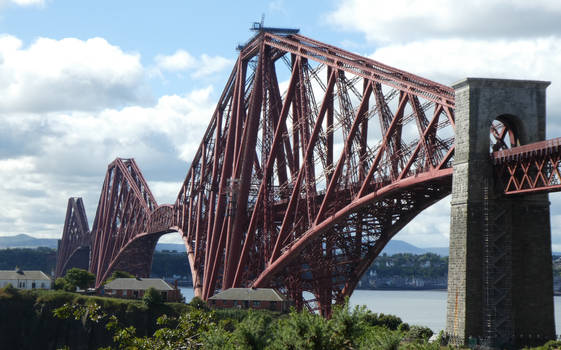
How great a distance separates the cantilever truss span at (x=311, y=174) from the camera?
55.5 metres

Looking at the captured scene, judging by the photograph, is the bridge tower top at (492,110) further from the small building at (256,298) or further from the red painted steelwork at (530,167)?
the small building at (256,298)

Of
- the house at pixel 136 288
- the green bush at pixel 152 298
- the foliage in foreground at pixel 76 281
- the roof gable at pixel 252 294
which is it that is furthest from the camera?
the foliage in foreground at pixel 76 281

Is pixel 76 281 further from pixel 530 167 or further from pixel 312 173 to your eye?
pixel 530 167

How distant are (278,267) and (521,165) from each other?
111 ft

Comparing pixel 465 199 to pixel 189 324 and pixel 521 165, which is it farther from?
pixel 189 324

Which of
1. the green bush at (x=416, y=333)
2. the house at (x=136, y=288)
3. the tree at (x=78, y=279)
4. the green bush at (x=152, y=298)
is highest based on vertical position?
the tree at (x=78, y=279)

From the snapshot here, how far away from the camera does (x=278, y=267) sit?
70562 millimetres

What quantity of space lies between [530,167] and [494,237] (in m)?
3.97

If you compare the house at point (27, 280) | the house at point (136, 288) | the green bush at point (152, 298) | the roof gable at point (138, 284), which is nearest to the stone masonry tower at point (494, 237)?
the green bush at point (152, 298)

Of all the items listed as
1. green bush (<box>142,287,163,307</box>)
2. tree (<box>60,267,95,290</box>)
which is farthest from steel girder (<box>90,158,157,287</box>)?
green bush (<box>142,287,163,307</box>)

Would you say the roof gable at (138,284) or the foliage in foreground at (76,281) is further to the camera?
the foliage in foreground at (76,281)

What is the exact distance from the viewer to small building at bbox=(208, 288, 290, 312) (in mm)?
81188

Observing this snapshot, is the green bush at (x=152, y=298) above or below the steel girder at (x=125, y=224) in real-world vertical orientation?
below

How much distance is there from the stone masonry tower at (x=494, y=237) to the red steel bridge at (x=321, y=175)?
51.0 inches
